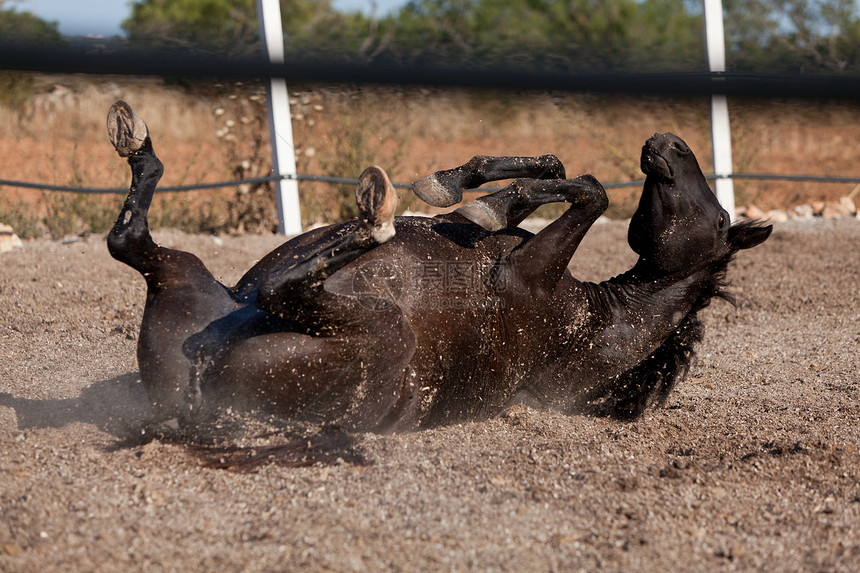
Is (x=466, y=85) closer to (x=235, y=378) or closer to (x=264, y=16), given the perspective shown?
(x=235, y=378)

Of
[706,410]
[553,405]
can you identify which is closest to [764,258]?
A: [706,410]

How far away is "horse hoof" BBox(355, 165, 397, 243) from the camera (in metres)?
2.58

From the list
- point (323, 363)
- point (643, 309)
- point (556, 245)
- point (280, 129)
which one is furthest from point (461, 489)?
point (280, 129)

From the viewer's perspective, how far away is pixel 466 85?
168 cm

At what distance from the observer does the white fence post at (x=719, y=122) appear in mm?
7816

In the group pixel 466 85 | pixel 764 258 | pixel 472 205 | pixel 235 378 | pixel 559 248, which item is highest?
pixel 466 85

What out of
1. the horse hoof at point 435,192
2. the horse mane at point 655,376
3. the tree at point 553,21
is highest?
the tree at point 553,21

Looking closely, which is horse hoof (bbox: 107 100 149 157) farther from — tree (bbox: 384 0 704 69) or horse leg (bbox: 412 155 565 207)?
tree (bbox: 384 0 704 69)

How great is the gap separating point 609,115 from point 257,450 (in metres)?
7.82

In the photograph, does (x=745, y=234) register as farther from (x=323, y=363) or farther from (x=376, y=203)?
(x=323, y=363)

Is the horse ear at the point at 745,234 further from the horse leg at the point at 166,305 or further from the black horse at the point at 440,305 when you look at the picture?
the horse leg at the point at 166,305

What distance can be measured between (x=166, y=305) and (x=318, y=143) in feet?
17.1

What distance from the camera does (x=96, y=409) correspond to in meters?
3.33

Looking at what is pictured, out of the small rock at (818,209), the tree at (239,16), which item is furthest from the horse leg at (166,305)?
the tree at (239,16)
